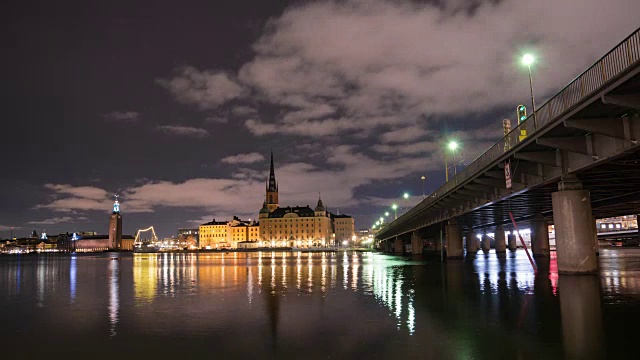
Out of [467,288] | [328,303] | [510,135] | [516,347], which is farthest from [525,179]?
[516,347]

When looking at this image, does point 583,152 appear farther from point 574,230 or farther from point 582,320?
point 582,320

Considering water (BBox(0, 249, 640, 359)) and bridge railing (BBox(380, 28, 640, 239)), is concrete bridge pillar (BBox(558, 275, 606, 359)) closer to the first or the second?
water (BBox(0, 249, 640, 359))

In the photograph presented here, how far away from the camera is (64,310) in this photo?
70.4 ft

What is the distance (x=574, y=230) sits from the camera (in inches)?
1243

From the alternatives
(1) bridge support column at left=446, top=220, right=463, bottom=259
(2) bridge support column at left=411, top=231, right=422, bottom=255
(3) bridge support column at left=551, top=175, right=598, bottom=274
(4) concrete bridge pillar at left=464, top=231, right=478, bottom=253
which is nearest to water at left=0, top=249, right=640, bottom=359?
(3) bridge support column at left=551, top=175, right=598, bottom=274

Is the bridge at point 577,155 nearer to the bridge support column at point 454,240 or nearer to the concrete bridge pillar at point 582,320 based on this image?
the concrete bridge pillar at point 582,320

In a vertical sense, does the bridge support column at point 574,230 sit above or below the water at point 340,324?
above

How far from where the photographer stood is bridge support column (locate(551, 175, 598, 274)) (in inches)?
1244

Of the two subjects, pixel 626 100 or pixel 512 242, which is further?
pixel 512 242

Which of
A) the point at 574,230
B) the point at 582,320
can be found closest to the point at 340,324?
the point at 582,320

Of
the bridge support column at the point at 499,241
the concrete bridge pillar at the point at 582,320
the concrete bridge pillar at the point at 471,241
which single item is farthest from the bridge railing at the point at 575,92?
the concrete bridge pillar at the point at 471,241

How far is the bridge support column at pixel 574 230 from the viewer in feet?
104

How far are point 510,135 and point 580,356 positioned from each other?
90.6ft

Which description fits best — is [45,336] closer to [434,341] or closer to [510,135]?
[434,341]
